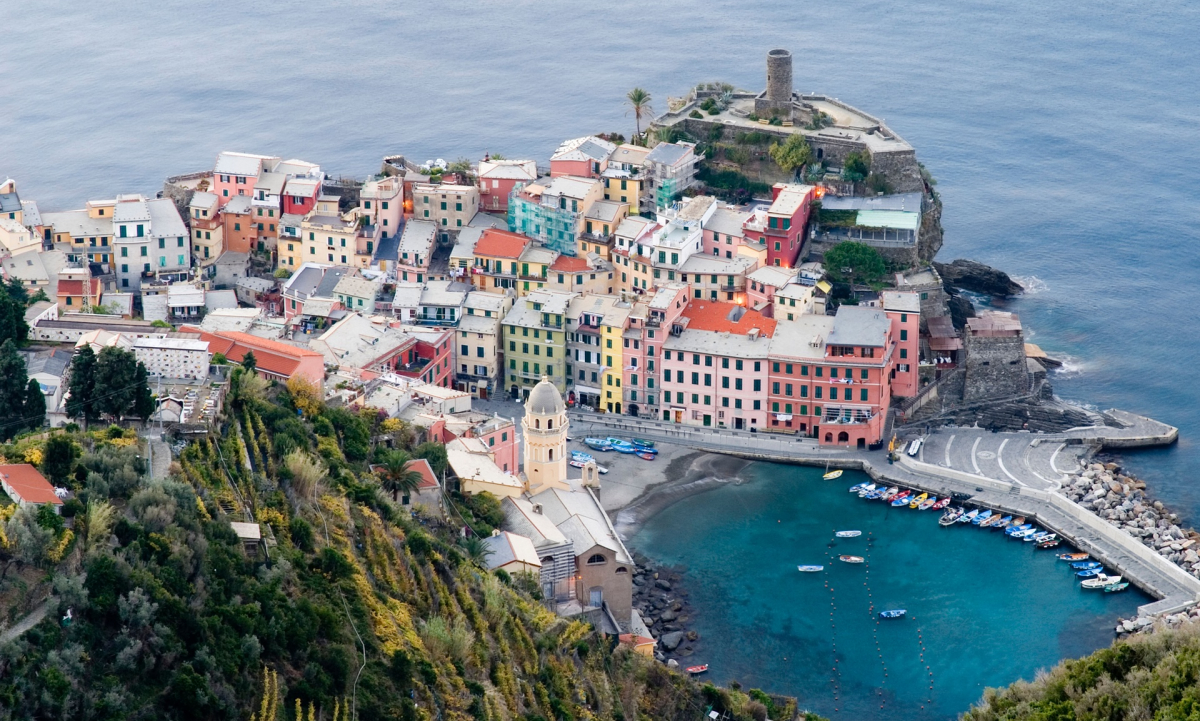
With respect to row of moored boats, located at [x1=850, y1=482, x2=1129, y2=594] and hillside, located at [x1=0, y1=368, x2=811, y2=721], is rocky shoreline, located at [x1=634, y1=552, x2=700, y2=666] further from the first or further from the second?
row of moored boats, located at [x1=850, y1=482, x2=1129, y2=594]

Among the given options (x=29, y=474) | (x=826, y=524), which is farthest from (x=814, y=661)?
(x=29, y=474)

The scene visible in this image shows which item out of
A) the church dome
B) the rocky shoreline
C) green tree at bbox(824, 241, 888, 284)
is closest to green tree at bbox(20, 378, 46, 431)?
the church dome

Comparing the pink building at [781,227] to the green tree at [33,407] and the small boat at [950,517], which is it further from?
the green tree at [33,407]

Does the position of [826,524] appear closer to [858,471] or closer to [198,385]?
[858,471]

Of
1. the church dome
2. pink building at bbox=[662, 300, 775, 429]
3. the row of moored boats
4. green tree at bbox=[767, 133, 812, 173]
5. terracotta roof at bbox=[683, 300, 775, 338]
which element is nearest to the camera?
the church dome

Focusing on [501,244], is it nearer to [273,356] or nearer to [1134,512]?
[273,356]

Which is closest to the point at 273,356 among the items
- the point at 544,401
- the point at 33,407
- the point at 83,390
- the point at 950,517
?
the point at 544,401
